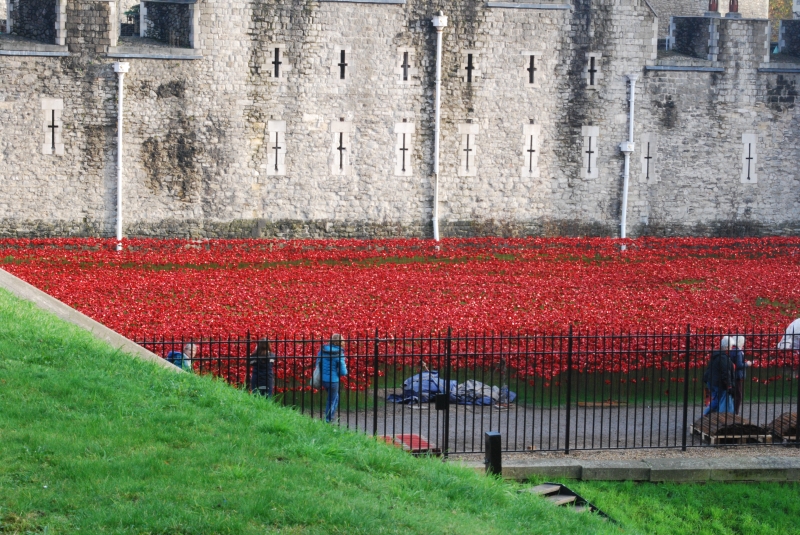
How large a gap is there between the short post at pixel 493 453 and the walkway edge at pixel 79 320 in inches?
122

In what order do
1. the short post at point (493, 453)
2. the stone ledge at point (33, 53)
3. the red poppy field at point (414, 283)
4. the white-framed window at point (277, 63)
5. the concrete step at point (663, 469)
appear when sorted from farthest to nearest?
1. the white-framed window at point (277, 63)
2. the stone ledge at point (33, 53)
3. the red poppy field at point (414, 283)
4. the concrete step at point (663, 469)
5. the short post at point (493, 453)

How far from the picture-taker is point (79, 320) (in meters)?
13.8

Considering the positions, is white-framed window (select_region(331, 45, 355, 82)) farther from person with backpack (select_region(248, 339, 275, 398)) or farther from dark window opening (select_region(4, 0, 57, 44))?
person with backpack (select_region(248, 339, 275, 398))

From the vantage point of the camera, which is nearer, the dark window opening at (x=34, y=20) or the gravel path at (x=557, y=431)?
the gravel path at (x=557, y=431)

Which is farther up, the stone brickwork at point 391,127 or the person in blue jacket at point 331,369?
the stone brickwork at point 391,127

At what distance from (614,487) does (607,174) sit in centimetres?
1867

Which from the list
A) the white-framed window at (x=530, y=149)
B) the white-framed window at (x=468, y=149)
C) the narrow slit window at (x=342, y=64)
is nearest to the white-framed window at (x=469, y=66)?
the white-framed window at (x=468, y=149)

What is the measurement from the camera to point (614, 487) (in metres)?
11.7

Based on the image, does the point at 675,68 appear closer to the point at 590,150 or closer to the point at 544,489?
the point at 590,150

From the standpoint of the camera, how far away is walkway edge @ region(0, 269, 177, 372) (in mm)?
12133

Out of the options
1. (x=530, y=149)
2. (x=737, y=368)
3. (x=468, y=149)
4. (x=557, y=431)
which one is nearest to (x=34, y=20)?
(x=468, y=149)

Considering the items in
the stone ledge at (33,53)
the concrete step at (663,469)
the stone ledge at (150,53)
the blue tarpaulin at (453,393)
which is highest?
the stone ledge at (150,53)

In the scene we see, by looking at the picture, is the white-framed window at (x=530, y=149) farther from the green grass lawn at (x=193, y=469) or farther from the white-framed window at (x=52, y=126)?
the green grass lawn at (x=193, y=469)

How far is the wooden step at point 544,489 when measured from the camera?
35.1 ft
